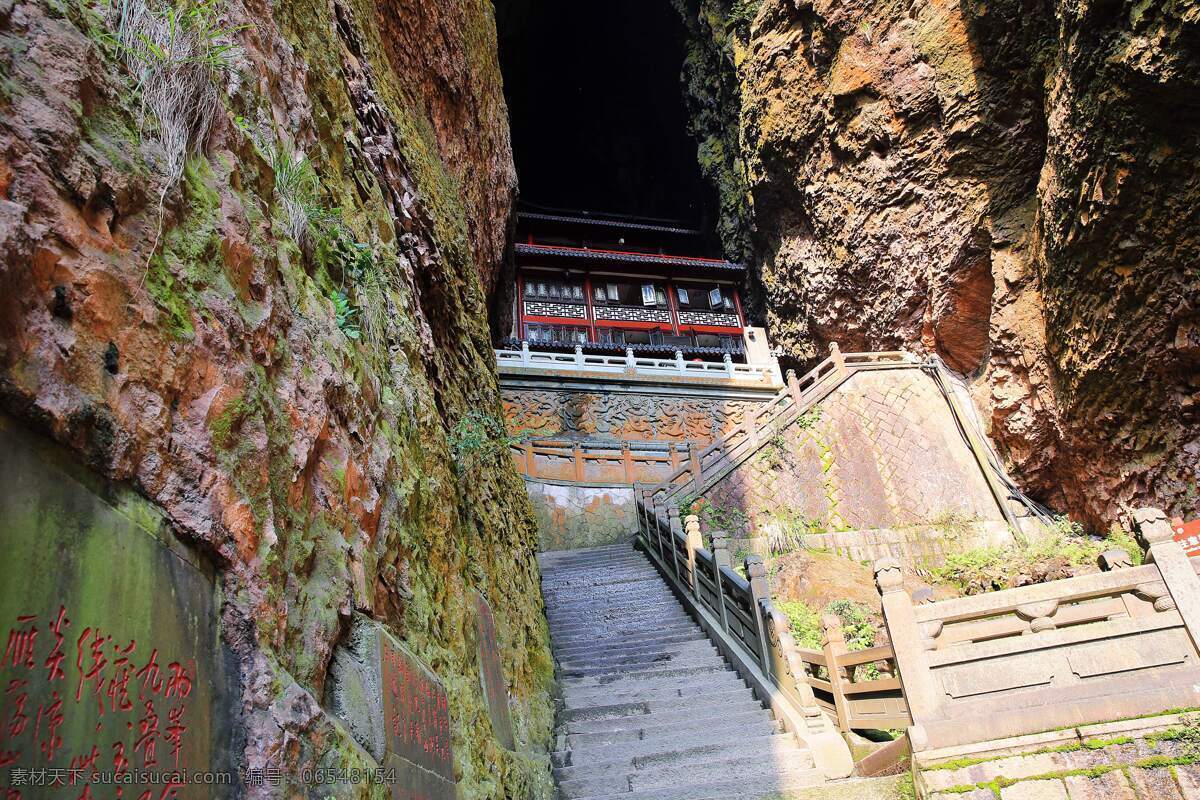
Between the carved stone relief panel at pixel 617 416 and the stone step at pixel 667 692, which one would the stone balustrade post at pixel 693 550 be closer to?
the stone step at pixel 667 692

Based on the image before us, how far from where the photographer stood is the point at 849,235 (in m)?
14.2

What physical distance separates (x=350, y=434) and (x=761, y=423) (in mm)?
11374

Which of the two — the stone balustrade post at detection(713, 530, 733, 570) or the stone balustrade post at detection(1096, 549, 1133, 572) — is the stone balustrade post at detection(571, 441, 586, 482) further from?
the stone balustrade post at detection(1096, 549, 1133, 572)

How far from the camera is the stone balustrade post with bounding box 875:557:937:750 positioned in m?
4.63

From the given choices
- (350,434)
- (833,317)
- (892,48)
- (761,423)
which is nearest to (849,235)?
Answer: (833,317)

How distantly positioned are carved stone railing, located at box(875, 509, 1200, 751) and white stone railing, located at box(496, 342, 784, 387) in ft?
41.4

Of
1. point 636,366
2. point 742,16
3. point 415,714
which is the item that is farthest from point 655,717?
point 742,16

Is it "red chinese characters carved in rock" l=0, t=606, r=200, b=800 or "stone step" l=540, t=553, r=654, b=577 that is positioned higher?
"stone step" l=540, t=553, r=654, b=577

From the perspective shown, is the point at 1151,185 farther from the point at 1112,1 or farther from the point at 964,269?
the point at 964,269

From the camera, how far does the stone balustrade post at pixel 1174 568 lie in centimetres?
446

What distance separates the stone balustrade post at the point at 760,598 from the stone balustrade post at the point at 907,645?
151 cm

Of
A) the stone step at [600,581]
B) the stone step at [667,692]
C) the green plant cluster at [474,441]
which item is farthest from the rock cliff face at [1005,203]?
the green plant cluster at [474,441]

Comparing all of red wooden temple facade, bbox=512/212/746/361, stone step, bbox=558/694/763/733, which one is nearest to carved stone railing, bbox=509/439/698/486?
red wooden temple facade, bbox=512/212/746/361

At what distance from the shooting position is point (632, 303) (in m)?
22.2
